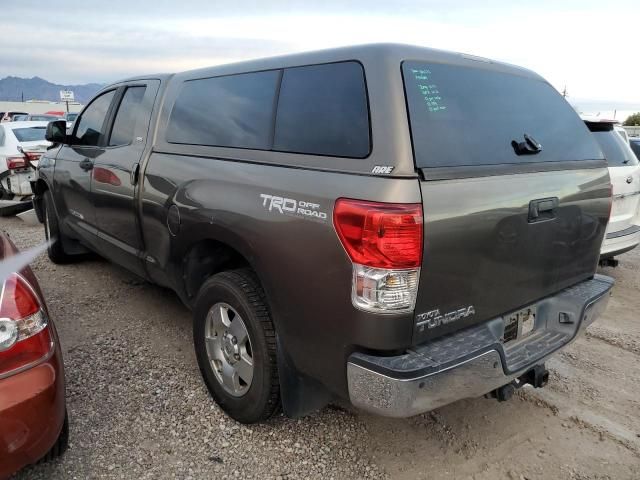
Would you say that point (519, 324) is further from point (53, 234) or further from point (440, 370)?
point (53, 234)

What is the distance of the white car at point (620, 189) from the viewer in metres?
5.03

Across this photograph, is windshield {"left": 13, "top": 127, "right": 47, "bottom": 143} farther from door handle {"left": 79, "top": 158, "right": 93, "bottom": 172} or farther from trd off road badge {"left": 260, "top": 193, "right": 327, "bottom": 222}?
trd off road badge {"left": 260, "top": 193, "right": 327, "bottom": 222}

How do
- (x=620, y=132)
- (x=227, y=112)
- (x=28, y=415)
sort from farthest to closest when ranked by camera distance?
(x=620, y=132)
(x=227, y=112)
(x=28, y=415)

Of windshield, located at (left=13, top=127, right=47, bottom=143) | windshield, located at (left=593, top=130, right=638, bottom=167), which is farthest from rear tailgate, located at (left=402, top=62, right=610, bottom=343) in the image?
windshield, located at (left=13, top=127, right=47, bottom=143)

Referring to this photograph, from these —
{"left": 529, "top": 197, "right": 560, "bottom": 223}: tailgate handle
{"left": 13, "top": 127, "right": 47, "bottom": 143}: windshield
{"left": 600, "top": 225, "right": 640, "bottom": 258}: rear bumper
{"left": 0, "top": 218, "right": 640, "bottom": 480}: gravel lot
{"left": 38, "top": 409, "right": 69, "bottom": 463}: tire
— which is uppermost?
{"left": 529, "top": 197, "right": 560, "bottom": 223}: tailgate handle

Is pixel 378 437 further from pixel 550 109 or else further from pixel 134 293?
pixel 134 293

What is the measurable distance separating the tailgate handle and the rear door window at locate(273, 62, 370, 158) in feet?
2.94

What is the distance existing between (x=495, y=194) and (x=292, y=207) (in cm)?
90

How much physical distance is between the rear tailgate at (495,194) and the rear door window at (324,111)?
0.22m

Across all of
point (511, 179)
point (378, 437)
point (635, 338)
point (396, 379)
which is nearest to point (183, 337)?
point (378, 437)

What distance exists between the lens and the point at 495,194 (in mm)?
2244

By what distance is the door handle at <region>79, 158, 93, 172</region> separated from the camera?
4.22m

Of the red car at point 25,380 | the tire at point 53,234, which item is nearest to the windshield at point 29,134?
the tire at point 53,234

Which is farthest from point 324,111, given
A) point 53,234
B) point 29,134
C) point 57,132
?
point 29,134
